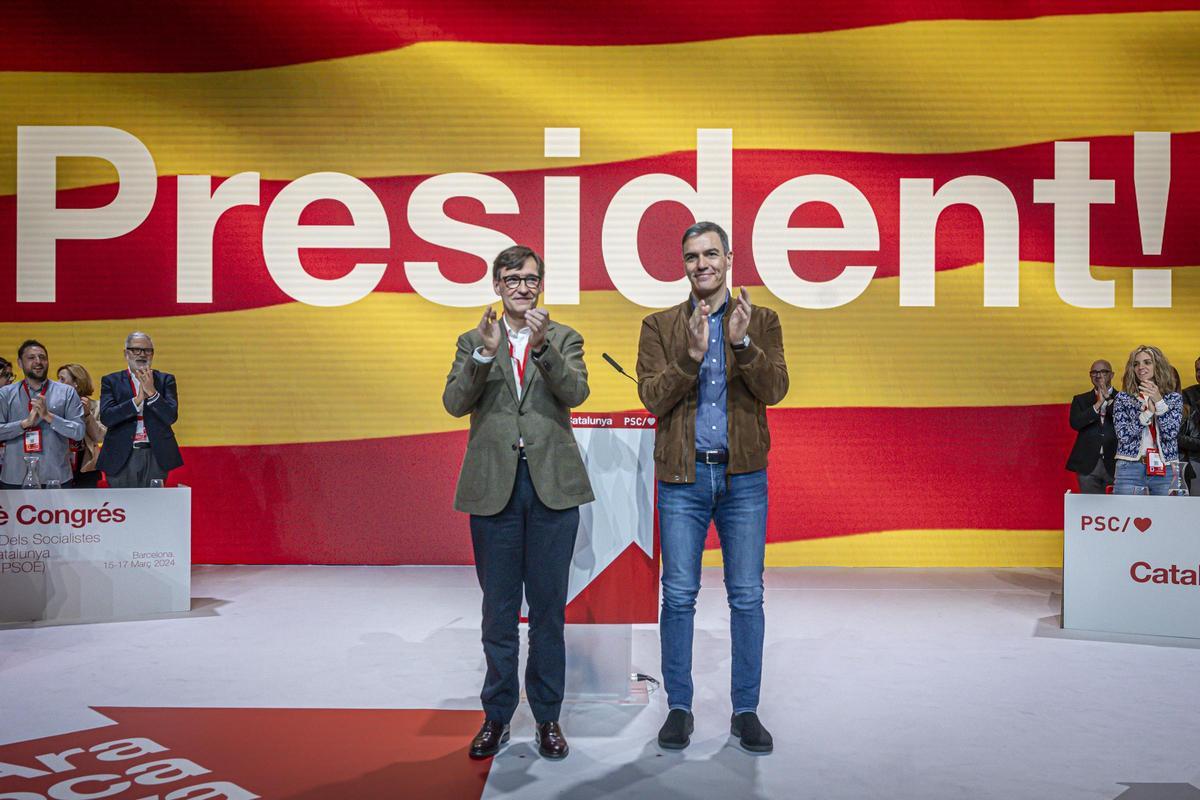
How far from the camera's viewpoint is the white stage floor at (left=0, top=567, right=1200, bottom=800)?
2.74 meters

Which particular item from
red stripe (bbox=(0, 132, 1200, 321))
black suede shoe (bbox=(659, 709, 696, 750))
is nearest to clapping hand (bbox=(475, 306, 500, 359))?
black suede shoe (bbox=(659, 709, 696, 750))

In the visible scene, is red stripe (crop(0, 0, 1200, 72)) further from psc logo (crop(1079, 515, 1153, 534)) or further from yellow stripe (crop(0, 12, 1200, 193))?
psc logo (crop(1079, 515, 1153, 534))

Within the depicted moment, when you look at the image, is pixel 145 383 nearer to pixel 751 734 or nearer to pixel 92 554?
pixel 92 554

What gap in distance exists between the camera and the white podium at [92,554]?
4605 millimetres

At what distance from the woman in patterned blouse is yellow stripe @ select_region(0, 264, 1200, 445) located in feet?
2.70

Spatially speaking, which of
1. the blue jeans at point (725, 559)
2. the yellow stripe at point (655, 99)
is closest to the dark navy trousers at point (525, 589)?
the blue jeans at point (725, 559)

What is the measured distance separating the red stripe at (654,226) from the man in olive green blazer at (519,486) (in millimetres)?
3317

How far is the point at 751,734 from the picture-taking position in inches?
115

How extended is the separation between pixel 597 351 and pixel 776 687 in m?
2.96

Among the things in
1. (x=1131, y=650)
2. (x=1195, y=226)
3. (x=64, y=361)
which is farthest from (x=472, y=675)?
(x=1195, y=226)

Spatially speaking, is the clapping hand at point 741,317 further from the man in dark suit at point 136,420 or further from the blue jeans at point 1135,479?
the man in dark suit at point 136,420

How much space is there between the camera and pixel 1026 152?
6117mm

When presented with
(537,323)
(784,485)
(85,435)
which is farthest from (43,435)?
(784,485)

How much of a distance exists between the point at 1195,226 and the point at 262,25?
611cm
